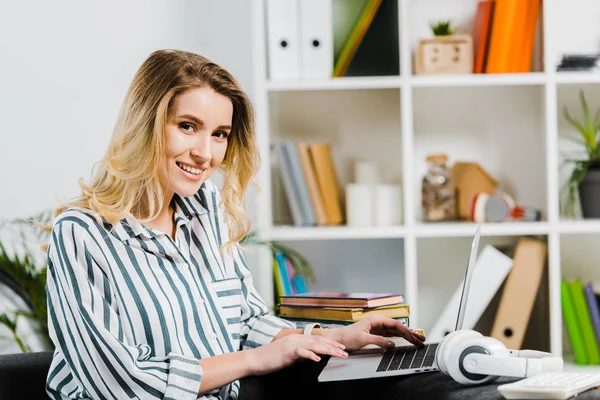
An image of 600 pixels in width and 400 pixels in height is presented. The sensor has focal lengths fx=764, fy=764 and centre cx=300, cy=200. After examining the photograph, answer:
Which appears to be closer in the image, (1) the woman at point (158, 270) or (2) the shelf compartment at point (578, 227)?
(1) the woman at point (158, 270)

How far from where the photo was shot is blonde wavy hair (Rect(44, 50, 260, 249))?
1.39 m

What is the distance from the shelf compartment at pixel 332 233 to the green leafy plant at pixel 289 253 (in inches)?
1.3

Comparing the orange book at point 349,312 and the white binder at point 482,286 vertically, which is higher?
the orange book at point 349,312

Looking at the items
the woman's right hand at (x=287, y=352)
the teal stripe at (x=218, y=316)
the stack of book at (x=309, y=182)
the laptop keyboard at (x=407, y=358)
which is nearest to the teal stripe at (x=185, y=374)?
the woman's right hand at (x=287, y=352)

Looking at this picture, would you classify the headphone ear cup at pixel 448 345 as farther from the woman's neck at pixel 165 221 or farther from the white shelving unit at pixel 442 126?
the white shelving unit at pixel 442 126

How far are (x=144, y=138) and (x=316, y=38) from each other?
1.22m

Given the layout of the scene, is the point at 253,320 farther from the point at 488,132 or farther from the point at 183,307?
the point at 488,132

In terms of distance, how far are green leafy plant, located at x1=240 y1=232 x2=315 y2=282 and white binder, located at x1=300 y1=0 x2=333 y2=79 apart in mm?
560

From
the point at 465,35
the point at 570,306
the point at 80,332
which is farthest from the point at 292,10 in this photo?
the point at 80,332

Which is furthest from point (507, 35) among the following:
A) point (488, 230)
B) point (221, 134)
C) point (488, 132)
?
point (221, 134)

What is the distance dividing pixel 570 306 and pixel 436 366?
4.68ft

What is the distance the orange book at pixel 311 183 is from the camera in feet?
8.43

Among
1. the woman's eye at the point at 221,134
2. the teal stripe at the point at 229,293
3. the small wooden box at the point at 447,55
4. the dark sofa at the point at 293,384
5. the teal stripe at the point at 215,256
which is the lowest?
the dark sofa at the point at 293,384

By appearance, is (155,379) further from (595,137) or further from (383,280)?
(595,137)
